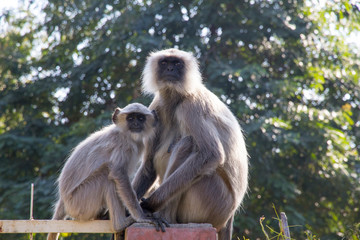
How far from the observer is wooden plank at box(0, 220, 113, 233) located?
3.81m

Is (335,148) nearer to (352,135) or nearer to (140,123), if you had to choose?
(352,135)

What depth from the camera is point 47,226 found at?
3.86 metres

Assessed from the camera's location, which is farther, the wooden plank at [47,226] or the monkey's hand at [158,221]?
the monkey's hand at [158,221]

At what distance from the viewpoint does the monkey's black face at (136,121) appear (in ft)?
14.9

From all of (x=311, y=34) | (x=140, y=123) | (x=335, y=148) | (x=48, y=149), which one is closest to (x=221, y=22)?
(x=311, y=34)

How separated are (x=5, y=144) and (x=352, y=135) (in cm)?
629

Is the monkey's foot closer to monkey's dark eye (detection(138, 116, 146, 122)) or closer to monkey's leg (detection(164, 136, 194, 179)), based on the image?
monkey's leg (detection(164, 136, 194, 179))

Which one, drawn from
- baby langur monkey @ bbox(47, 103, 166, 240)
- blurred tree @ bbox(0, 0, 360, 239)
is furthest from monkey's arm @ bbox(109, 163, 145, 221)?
blurred tree @ bbox(0, 0, 360, 239)

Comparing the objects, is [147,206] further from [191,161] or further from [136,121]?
[136,121]

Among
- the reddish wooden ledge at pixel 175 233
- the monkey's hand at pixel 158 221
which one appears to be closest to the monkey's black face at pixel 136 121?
the monkey's hand at pixel 158 221

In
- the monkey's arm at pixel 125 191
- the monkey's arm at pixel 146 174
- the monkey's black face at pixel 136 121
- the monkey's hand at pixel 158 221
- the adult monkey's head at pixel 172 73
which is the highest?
the adult monkey's head at pixel 172 73

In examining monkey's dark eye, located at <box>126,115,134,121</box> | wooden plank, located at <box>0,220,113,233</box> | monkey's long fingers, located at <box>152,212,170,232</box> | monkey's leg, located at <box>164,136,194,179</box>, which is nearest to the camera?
wooden plank, located at <box>0,220,113,233</box>

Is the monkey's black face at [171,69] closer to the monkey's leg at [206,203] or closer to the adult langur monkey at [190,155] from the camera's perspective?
the adult langur monkey at [190,155]

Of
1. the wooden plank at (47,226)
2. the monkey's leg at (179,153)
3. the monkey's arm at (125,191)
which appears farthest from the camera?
the monkey's leg at (179,153)
